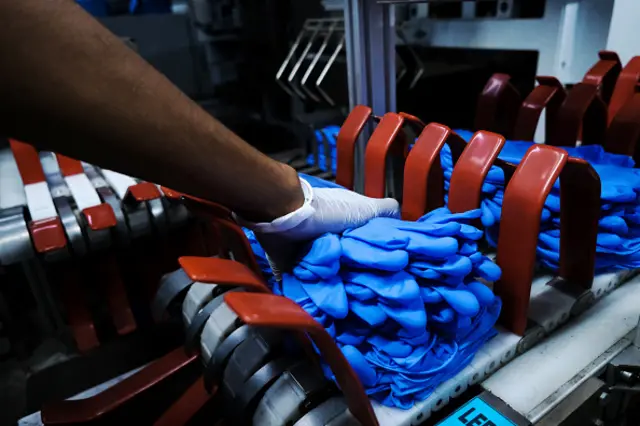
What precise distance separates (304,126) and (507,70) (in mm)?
798

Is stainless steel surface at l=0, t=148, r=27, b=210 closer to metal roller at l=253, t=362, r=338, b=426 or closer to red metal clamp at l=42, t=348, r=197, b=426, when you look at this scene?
red metal clamp at l=42, t=348, r=197, b=426

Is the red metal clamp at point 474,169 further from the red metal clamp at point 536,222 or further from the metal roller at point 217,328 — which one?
the metal roller at point 217,328

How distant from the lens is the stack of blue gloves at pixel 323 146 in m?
1.55

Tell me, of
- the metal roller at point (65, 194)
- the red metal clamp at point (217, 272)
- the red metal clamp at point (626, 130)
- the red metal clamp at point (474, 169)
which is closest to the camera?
the red metal clamp at point (217, 272)

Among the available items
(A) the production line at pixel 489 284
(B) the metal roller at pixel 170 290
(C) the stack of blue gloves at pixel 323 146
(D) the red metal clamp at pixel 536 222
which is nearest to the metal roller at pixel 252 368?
(A) the production line at pixel 489 284

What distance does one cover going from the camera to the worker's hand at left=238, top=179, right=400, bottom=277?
62 cm

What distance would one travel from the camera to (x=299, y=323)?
0.44 m

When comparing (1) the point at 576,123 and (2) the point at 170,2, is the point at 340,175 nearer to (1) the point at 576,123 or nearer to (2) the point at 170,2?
(1) the point at 576,123

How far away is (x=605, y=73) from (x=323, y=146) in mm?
868

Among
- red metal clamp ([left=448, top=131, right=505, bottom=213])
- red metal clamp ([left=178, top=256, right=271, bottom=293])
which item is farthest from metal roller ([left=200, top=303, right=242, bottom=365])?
red metal clamp ([left=448, top=131, right=505, bottom=213])

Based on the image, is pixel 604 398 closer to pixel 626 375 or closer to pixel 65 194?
pixel 626 375

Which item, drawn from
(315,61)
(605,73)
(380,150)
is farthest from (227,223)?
(315,61)

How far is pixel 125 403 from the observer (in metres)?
0.85

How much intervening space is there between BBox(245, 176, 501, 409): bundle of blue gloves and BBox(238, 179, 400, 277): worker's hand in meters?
0.02
